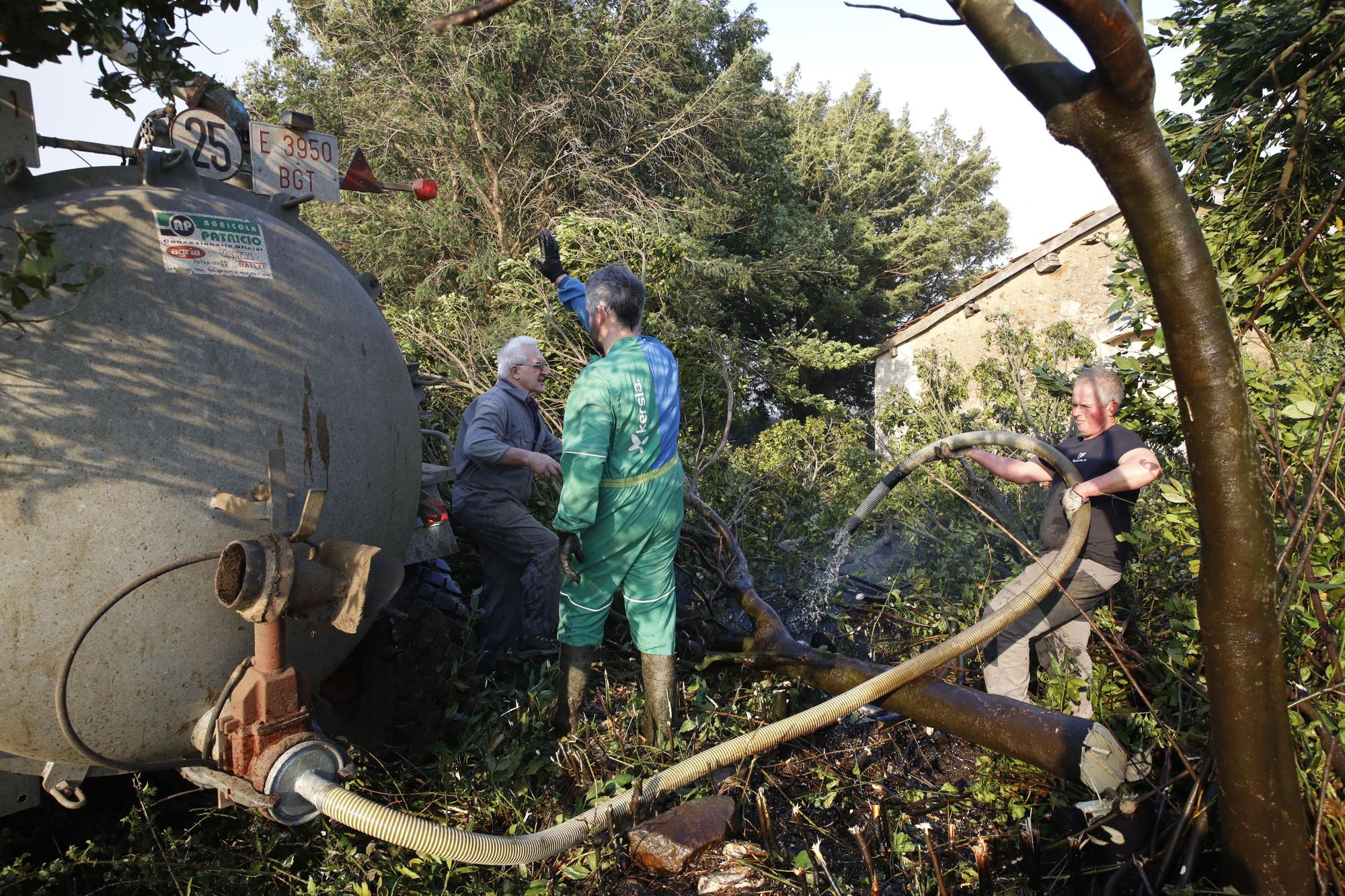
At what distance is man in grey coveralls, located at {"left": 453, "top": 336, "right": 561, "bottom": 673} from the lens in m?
4.64

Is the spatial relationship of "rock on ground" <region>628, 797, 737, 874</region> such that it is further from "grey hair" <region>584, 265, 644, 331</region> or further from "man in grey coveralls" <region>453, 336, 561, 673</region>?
"grey hair" <region>584, 265, 644, 331</region>

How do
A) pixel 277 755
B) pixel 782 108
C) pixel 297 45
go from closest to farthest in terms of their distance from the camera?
pixel 277 755
pixel 297 45
pixel 782 108

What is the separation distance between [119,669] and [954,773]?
10.8ft

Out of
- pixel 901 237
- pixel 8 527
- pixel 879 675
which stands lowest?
pixel 879 675

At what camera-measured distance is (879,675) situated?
10.9 feet

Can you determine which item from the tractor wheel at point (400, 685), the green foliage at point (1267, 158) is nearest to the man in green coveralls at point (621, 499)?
the tractor wheel at point (400, 685)

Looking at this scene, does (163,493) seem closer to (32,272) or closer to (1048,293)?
(32,272)

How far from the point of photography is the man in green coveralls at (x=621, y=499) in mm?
3523

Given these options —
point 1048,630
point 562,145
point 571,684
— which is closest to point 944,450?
point 1048,630

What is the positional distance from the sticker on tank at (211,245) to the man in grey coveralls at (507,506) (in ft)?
7.36

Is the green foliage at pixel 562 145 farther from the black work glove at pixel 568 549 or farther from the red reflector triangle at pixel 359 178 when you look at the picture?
the black work glove at pixel 568 549

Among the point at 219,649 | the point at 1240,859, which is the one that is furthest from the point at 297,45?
the point at 1240,859

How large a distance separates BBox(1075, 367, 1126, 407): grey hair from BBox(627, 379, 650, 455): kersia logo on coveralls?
2.13 meters

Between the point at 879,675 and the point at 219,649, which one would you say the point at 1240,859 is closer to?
the point at 879,675
